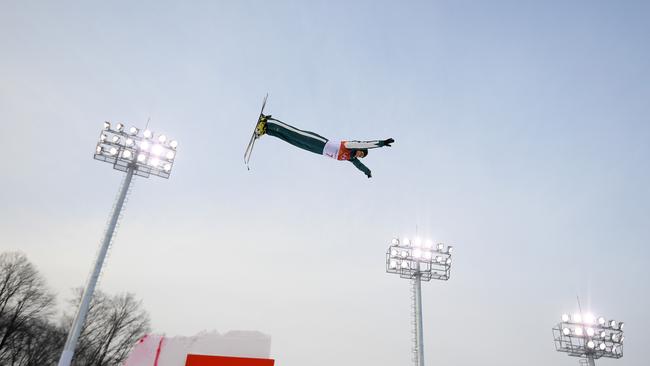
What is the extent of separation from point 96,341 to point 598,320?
49089mm

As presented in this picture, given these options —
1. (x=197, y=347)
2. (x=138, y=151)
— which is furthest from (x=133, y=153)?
(x=197, y=347)

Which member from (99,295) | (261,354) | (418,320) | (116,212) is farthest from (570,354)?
(99,295)

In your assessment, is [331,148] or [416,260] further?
[416,260]

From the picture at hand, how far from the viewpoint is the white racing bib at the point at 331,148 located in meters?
11.0

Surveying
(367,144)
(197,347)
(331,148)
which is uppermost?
(367,144)

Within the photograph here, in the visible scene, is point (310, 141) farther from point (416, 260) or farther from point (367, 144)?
point (416, 260)

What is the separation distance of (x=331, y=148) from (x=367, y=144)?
1001 mm

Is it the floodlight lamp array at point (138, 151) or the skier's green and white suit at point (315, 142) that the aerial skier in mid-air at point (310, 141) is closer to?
the skier's green and white suit at point (315, 142)

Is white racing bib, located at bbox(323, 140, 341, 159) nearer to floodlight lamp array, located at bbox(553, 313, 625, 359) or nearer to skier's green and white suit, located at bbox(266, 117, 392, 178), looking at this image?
skier's green and white suit, located at bbox(266, 117, 392, 178)

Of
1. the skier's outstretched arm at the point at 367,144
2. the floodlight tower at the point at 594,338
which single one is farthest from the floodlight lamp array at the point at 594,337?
the skier's outstretched arm at the point at 367,144

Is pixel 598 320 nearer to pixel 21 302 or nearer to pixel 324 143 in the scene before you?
pixel 324 143

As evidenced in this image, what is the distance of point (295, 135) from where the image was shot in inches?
428

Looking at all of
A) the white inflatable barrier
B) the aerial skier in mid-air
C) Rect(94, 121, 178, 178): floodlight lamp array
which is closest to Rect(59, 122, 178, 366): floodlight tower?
Rect(94, 121, 178, 178): floodlight lamp array

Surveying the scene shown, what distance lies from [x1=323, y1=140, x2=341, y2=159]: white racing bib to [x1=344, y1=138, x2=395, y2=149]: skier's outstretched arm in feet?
0.82
